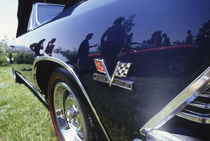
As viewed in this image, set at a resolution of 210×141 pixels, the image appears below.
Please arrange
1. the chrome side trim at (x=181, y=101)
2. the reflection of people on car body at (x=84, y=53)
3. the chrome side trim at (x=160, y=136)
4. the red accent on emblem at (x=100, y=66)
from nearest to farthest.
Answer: the chrome side trim at (x=181, y=101) → the chrome side trim at (x=160, y=136) → the red accent on emblem at (x=100, y=66) → the reflection of people on car body at (x=84, y=53)

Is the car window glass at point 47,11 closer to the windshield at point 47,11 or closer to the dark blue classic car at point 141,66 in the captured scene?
the windshield at point 47,11

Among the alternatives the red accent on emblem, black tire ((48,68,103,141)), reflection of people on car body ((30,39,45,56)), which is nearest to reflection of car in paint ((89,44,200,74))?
the red accent on emblem

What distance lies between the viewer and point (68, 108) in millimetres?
1589

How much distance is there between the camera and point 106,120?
0.99 metres

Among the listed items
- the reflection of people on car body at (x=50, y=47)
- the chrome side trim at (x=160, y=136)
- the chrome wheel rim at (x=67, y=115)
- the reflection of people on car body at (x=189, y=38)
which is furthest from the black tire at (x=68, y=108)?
the reflection of people on car body at (x=189, y=38)

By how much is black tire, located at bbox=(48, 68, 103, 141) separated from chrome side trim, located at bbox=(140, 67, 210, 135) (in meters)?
0.58

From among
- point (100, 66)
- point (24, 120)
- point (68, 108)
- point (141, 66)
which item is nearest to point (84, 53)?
point (100, 66)

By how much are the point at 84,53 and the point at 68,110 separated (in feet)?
2.63

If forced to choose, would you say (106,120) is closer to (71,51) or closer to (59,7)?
(71,51)

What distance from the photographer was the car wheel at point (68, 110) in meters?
1.21

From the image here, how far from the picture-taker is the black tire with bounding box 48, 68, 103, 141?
119 cm

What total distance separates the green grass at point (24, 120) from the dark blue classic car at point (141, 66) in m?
1.14

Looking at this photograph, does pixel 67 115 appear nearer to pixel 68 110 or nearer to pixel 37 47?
pixel 68 110

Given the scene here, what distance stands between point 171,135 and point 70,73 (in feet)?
2.70
